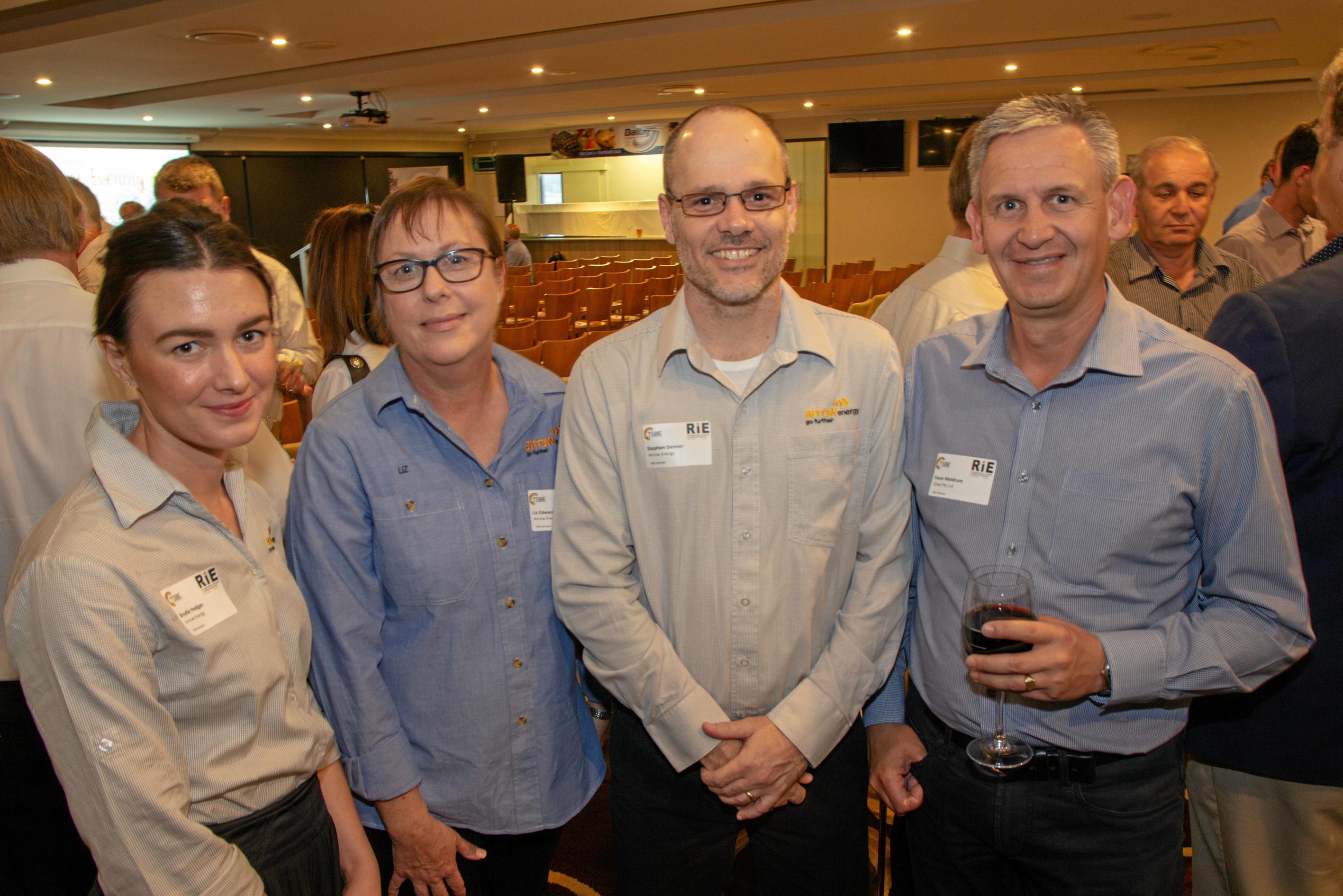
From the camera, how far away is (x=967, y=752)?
161 centimetres

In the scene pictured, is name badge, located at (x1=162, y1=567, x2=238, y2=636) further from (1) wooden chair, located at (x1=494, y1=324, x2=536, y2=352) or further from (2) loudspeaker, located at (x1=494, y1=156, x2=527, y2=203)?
(2) loudspeaker, located at (x1=494, y1=156, x2=527, y2=203)

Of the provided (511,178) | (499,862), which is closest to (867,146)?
(511,178)

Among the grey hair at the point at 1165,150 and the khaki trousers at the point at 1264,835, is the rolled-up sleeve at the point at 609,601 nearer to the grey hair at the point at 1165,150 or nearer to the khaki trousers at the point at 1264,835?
the khaki trousers at the point at 1264,835

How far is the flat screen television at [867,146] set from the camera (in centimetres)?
1770

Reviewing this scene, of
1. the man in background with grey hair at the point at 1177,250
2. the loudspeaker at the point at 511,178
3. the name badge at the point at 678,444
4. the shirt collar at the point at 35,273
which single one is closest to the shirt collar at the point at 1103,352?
the name badge at the point at 678,444

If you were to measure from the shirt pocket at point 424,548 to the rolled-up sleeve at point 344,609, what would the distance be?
0.14 ft

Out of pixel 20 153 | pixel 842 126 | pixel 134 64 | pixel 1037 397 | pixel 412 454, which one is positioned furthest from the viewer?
pixel 842 126

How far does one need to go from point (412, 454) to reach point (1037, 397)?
1211 millimetres

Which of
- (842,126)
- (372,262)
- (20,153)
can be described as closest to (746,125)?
(372,262)

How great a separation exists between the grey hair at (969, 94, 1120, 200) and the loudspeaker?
2264 centimetres

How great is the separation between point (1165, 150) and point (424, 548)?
3415mm

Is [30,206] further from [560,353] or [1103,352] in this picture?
[560,353]

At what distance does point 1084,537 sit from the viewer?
155 cm

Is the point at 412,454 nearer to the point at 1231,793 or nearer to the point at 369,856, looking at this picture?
the point at 369,856
